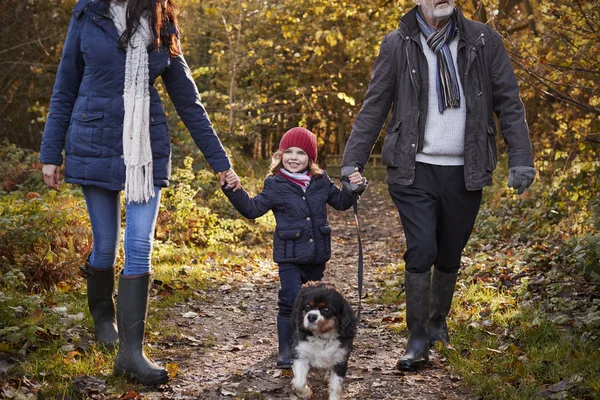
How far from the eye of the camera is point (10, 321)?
4688mm

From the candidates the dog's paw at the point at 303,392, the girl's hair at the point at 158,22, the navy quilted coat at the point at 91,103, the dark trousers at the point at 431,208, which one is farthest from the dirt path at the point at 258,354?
the girl's hair at the point at 158,22

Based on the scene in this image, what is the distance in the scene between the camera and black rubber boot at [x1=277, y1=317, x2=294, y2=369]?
4699 mm

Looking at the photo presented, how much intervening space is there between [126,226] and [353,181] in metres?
1.59

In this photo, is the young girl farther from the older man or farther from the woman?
the woman

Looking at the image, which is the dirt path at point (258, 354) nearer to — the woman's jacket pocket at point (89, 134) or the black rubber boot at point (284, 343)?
the black rubber boot at point (284, 343)

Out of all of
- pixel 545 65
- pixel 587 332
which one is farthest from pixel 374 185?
pixel 587 332

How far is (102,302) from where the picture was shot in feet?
15.4

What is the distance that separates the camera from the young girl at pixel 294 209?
15.4 ft

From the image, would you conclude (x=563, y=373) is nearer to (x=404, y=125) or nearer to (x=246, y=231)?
(x=404, y=125)

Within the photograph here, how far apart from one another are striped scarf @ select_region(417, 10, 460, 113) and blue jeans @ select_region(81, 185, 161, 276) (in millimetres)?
2093

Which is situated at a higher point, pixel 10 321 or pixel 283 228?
pixel 283 228

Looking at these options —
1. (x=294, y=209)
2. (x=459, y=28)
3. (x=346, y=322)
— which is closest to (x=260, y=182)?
(x=294, y=209)

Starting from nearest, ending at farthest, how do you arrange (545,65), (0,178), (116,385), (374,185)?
(116,385) < (545,65) < (0,178) < (374,185)

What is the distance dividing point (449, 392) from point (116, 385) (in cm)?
213
